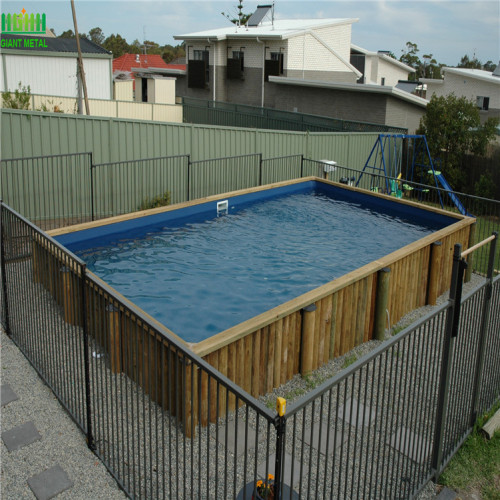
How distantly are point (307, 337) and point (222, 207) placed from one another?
624 cm

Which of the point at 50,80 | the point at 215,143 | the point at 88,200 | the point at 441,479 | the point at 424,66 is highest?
the point at 424,66

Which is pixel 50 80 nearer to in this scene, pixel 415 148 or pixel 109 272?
pixel 415 148

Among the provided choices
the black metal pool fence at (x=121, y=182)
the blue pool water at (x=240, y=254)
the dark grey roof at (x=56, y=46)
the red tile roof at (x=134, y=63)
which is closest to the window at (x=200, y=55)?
the dark grey roof at (x=56, y=46)

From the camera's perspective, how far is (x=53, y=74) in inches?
955

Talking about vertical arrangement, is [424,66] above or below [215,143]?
above

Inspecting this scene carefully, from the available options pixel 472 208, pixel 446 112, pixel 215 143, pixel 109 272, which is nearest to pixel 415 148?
pixel 446 112

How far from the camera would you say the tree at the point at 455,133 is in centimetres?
1712

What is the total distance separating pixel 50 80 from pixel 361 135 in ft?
49.6

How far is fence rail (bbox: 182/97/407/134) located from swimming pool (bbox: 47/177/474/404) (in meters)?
8.24

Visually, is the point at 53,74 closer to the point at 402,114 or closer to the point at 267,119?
the point at 267,119

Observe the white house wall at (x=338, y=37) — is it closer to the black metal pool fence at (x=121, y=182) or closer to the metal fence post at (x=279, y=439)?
the black metal pool fence at (x=121, y=182)

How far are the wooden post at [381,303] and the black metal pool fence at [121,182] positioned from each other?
136 inches

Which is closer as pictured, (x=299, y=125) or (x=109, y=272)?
(x=109, y=272)

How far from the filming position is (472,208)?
1552 centimetres
